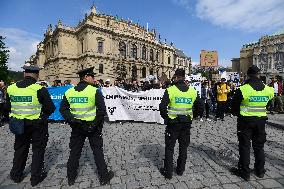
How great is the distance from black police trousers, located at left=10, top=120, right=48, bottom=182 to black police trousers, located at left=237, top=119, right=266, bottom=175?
12.2 ft

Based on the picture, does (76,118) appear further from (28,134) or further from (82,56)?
(82,56)

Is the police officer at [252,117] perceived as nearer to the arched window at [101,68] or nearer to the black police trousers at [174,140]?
the black police trousers at [174,140]

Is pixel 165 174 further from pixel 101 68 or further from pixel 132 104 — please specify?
pixel 101 68

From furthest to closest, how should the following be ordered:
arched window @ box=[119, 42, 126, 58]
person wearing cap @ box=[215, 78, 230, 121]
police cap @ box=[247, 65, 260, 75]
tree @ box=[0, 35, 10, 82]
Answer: arched window @ box=[119, 42, 126, 58] → tree @ box=[0, 35, 10, 82] → person wearing cap @ box=[215, 78, 230, 121] → police cap @ box=[247, 65, 260, 75]

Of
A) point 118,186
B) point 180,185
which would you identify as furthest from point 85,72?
point 180,185

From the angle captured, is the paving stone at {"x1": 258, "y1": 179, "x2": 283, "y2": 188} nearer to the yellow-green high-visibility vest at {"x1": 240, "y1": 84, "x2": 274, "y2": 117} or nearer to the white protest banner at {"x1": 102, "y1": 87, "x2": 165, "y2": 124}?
the yellow-green high-visibility vest at {"x1": 240, "y1": 84, "x2": 274, "y2": 117}

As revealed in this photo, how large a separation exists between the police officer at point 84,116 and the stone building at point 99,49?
172 feet

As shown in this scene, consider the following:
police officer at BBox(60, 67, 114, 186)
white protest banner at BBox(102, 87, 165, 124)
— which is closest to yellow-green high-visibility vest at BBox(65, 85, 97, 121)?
police officer at BBox(60, 67, 114, 186)

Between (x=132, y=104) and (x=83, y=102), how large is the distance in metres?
6.47

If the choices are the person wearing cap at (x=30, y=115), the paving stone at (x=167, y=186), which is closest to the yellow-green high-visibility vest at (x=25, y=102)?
the person wearing cap at (x=30, y=115)

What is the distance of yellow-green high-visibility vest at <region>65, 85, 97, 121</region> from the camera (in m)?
4.31

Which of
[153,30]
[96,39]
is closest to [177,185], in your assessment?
[96,39]

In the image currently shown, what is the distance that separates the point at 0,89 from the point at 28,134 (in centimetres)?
808

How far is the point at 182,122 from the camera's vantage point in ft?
15.0
